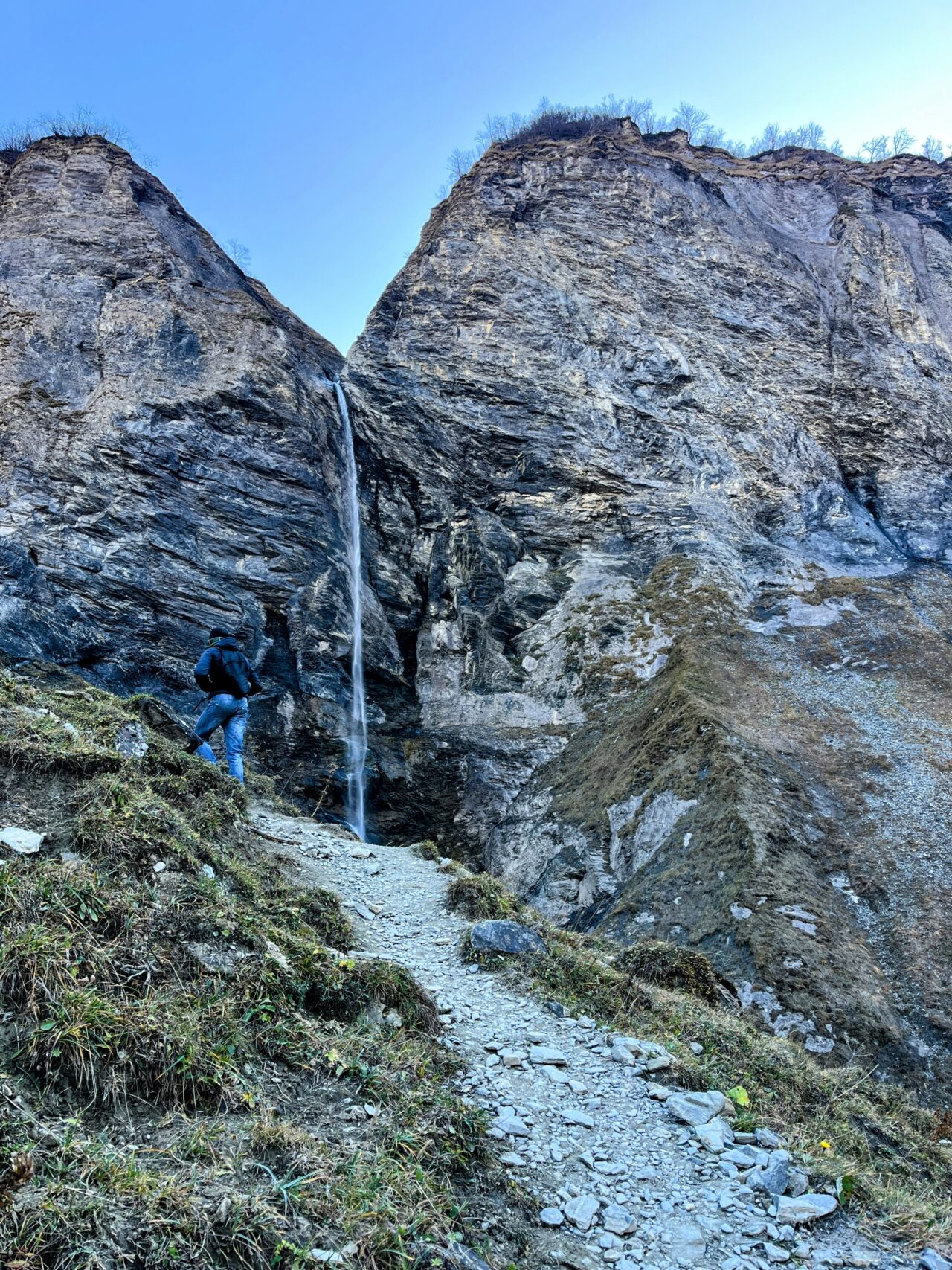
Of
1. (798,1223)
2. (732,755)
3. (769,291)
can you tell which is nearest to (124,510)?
(732,755)

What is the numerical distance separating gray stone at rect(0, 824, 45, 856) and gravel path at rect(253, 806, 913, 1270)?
375 cm

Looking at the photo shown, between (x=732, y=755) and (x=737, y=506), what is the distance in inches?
613

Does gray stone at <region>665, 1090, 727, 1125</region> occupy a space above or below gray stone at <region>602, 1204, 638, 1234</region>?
above

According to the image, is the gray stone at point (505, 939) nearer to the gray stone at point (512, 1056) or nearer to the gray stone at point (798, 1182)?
the gray stone at point (512, 1056)

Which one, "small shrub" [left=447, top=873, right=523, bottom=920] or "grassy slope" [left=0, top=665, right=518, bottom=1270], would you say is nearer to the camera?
"grassy slope" [left=0, top=665, right=518, bottom=1270]

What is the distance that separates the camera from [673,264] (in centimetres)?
3875

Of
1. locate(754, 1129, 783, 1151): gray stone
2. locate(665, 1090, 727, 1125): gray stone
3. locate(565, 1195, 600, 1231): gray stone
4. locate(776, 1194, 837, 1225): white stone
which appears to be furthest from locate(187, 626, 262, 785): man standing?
locate(776, 1194, 837, 1225): white stone

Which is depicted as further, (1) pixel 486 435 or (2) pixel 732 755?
(1) pixel 486 435

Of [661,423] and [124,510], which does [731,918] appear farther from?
[661,423]

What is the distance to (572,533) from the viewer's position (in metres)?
30.7

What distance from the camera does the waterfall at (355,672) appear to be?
24466mm

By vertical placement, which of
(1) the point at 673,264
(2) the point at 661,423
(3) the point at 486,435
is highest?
(1) the point at 673,264

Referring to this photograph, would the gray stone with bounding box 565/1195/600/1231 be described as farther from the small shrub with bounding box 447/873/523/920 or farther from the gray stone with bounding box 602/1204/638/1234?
the small shrub with bounding box 447/873/523/920

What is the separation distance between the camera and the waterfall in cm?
2447
